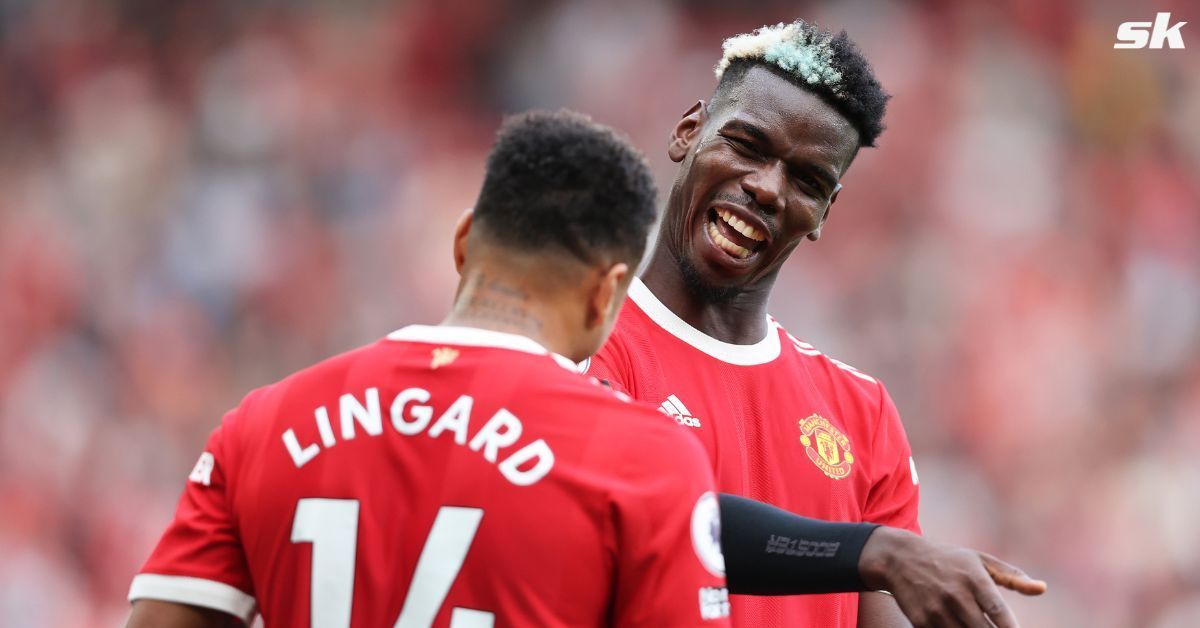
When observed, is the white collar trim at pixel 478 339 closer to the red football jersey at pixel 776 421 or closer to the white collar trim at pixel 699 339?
the red football jersey at pixel 776 421

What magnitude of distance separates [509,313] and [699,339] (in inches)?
46.2

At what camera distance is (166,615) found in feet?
7.18

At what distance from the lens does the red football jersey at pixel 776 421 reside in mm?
3078

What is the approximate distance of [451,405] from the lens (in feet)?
6.85

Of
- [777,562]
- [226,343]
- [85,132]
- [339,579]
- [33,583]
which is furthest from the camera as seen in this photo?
[85,132]

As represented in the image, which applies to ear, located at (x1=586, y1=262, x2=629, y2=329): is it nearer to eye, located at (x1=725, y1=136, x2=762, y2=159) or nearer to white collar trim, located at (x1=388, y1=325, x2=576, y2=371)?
white collar trim, located at (x1=388, y1=325, x2=576, y2=371)

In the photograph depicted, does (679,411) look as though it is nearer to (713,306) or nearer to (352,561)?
(713,306)

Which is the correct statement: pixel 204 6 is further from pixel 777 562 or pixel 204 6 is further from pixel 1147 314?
pixel 777 562

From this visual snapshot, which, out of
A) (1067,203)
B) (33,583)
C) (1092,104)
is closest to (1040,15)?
(1092,104)

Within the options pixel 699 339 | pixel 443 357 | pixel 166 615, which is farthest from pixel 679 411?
pixel 166 615

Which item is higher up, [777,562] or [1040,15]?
[1040,15]

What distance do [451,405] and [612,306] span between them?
35 cm

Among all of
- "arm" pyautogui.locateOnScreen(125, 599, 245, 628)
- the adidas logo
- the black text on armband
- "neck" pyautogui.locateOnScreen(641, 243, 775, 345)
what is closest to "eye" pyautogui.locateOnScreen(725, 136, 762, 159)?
"neck" pyautogui.locateOnScreen(641, 243, 775, 345)

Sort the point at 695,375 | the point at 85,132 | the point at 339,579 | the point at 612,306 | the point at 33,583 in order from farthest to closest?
the point at 85,132 → the point at 33,583 → the point at 695,375 → the point at 612,306 → the point at 339,579
